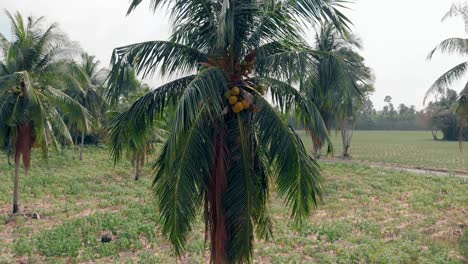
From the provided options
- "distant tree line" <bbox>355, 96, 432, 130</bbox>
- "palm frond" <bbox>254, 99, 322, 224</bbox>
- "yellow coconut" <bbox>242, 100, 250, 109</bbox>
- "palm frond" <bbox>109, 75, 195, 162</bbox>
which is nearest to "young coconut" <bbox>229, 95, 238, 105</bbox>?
"yellow coconut" <bbox>242, 100, 250, 109</bbox>

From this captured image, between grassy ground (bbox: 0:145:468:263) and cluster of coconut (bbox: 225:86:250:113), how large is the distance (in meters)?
5.22

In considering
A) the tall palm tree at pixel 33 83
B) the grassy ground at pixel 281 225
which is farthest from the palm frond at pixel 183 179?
the tall palm tree at pixel 33 83

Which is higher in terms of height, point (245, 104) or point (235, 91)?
point (235, 91)

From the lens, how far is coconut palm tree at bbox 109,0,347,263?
482 cm

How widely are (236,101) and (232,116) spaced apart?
1.26 ft

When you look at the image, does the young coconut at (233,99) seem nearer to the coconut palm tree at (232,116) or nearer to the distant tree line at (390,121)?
the coconut palm tree at (232,116)

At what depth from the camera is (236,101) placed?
16.7 ft

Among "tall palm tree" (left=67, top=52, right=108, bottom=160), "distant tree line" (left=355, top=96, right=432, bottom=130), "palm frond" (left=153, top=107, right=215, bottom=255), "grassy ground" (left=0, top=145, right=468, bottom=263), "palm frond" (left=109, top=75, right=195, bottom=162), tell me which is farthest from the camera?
"distant tree line" (left=355, top=96, right=432, bottom=130)

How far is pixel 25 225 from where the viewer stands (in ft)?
41.0

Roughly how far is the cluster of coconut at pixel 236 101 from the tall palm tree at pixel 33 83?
8970 millimetres

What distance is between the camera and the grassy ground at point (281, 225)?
31.2ft

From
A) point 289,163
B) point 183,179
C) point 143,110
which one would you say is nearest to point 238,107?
point 289,163

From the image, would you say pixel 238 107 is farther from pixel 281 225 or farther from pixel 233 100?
pixel 281 225

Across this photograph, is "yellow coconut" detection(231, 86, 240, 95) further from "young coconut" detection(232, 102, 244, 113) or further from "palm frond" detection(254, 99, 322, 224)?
"palm frond" detection(254, 99, 322, 224)
